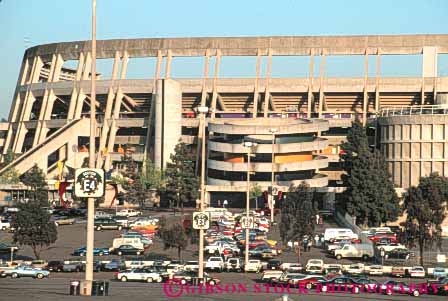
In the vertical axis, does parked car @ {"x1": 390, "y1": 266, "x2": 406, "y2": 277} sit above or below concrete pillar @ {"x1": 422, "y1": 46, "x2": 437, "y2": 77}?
below

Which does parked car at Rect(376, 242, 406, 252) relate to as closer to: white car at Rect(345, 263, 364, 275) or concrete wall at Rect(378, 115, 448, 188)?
white car at Rect(345, 263, 364, 275)

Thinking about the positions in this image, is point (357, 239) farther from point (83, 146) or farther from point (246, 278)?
point (83, 146)

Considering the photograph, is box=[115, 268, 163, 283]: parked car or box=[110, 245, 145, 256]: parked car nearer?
box=[115, 268, 163, 283]: parked car

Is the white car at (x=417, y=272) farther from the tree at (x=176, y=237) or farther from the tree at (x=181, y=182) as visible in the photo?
the tree at (x=181, y=182)

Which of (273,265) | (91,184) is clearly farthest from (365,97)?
(91,184)

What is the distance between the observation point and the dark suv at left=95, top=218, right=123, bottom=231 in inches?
3388

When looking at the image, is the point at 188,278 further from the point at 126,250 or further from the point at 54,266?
the point at 126,250

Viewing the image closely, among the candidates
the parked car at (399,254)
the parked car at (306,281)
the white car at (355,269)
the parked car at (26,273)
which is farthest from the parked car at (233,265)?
the parked car at (399,254)

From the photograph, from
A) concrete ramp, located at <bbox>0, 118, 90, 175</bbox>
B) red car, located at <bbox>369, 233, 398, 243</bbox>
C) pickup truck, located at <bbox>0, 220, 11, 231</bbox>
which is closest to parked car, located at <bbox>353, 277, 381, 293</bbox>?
red car, located at <bbox>369, 233, 398, 243</bbox>

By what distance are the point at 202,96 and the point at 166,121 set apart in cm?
705

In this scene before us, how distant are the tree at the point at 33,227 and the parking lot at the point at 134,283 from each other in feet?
4.70

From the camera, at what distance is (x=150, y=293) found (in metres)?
41.8

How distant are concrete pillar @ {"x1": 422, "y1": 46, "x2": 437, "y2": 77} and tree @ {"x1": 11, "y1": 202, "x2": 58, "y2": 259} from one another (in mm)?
71639

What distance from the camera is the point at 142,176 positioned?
114312 mm
